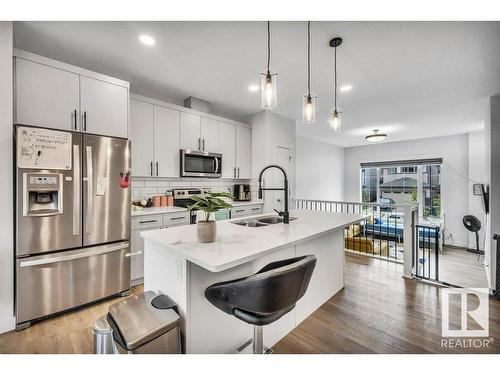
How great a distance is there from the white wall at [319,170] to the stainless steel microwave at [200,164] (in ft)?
9.28

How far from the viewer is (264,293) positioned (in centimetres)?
96

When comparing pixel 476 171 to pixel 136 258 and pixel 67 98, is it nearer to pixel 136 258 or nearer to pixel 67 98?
pixel 136 258

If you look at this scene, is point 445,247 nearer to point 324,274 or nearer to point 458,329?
point 458,329

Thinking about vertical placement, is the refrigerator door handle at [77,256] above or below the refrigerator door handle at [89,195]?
below

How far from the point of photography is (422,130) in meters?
5.30

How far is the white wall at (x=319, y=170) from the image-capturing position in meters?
6.07

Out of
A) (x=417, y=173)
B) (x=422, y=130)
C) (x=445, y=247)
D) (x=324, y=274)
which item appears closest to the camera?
(x=324, y=274)

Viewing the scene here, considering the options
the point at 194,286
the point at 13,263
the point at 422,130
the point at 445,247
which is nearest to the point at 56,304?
the point at 13,263

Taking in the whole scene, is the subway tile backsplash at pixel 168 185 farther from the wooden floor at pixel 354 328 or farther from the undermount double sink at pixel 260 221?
the undermount double sink at pixel 260 221

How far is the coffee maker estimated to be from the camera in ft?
13.7

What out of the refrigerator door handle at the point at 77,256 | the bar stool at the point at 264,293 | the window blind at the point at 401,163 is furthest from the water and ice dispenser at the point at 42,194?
the window blind at the point at 401,163

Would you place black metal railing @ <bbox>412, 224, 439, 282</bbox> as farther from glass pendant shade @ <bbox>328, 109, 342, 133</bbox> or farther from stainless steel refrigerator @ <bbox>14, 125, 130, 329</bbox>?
stainless steel refrigerator @ <bbox>14, 125, 130, 329</bbox>

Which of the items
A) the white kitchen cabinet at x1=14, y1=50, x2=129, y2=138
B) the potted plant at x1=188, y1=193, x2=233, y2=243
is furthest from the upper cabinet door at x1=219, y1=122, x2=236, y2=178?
the potted plant at x1=188, y1=193, x2=233, y2=243
